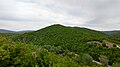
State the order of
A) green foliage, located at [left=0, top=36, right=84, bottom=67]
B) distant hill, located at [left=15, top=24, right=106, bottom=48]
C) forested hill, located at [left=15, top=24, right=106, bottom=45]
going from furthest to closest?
forested hill, located at [left=15, top=24, right=106, bottom=45], distant hill, located at [left=15, top=24, right=106, bottom=48], green foliage, located at [left=0, top=36, right=84, bottom=67]

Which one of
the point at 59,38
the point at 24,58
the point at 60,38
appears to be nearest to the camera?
the point at 24,58

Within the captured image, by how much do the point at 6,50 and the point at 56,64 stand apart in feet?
6.02

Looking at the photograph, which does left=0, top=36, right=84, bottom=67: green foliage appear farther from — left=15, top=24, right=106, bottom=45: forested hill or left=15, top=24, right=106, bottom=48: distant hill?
left=15, top=24, right=106, bottom=45: forested hill

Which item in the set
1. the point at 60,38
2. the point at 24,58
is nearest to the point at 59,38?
the point at 60,38

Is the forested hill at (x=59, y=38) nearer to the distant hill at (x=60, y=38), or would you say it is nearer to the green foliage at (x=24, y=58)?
the distant hill at (x=60, y=38)

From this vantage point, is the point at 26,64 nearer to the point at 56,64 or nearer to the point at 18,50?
the point at 18,50

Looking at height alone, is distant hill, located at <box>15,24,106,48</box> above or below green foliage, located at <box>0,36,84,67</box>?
below

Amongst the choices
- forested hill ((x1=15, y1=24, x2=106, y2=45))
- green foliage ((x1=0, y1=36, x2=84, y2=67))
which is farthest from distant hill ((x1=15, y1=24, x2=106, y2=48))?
A: green foliage ((x1=0, y1=36, x2=84, y2=67))

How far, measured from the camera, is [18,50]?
7.43 meters

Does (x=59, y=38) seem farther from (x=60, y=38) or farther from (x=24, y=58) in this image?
(x=24, y=58)

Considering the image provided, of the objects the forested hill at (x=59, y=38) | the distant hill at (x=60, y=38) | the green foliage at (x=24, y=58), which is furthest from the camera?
the forested hill at (x=59, y=38)

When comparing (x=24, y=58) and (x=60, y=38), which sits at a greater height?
(x=24, y=58)

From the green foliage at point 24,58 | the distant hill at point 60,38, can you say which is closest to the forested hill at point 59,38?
the distant hill at point 60,38

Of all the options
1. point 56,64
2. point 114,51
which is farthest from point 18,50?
point 114,51
